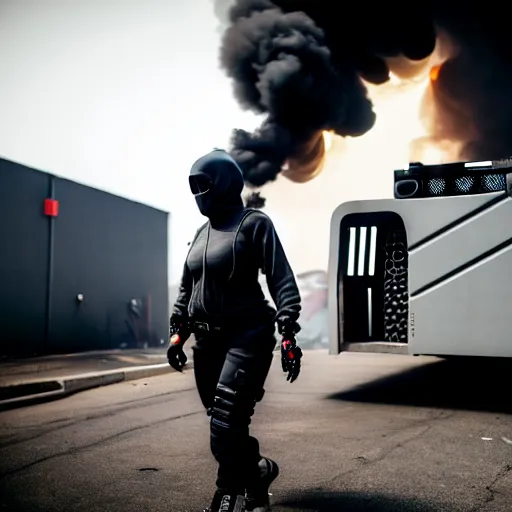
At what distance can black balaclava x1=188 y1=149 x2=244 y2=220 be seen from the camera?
10.5 ft

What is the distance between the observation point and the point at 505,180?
21.2 feet

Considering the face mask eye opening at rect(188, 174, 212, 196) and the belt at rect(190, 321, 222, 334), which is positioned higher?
the face mask eye opening at rect(188, 174, 212, 196)

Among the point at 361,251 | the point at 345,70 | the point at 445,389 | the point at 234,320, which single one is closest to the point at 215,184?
the point at 234,320

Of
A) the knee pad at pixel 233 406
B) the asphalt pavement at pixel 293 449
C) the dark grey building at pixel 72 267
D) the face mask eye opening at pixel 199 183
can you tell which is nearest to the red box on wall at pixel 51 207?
the dark grey building at pixel 72 267

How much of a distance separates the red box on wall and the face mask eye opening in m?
12.7

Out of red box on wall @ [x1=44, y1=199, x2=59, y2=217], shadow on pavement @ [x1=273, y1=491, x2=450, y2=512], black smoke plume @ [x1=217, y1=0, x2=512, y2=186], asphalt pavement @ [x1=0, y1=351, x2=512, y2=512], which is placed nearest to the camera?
shadow on pavement @ [x1=273, y1=491, x2=450, y2=512]

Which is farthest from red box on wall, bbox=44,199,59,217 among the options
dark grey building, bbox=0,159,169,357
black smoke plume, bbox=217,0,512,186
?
black smoke plume, bbox=217,0,512,186

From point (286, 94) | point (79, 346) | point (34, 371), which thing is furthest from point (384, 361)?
point (79, 346)

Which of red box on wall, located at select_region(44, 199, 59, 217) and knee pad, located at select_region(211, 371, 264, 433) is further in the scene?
red box on wall, located at select_region(44, 199, 59, 217)

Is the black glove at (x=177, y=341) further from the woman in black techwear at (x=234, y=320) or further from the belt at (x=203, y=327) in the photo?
the belt at (x=203, y=327)

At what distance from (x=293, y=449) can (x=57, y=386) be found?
4.44 m

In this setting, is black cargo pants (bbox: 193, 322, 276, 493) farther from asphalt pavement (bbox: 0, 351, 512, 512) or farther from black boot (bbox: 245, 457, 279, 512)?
asphalt pavement (bbox: 0, 351, 512, 512)

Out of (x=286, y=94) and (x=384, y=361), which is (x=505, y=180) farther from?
(x=384, y=361)

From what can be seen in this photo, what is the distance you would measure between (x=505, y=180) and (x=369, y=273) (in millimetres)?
1869
